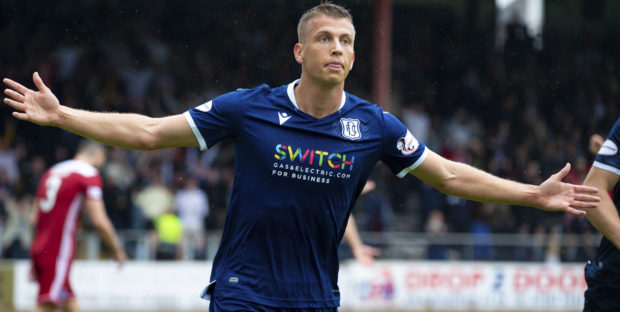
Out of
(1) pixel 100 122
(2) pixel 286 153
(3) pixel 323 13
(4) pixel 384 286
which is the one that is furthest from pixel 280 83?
(1) pixel 100 122

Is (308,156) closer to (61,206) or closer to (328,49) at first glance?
(328,49)

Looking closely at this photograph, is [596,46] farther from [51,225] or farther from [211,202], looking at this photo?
[51,225]

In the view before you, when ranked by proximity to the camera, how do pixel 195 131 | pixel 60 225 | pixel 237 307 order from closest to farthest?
1. pixel 237 307
2. pixel 195 131
3. pixel 60 225

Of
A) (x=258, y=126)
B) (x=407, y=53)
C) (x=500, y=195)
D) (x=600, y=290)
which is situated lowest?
(x=600, y=290)

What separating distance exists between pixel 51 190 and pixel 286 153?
16.8 ft

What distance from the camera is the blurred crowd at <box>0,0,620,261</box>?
14711 mm

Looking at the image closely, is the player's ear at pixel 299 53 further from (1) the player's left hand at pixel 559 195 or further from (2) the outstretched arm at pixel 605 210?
(2) the outstretched arm at pixel 605 210

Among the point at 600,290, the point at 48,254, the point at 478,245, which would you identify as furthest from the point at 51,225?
the point at 478,245

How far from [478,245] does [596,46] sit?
6596 mm

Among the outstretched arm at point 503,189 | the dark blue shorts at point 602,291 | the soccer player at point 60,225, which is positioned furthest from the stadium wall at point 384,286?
the outstretched arm at point 503,189

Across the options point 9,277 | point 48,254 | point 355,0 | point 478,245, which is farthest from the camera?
point 355,0

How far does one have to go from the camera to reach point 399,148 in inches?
178

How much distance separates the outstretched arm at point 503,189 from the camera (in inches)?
179

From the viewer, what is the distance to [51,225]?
28.5ft
